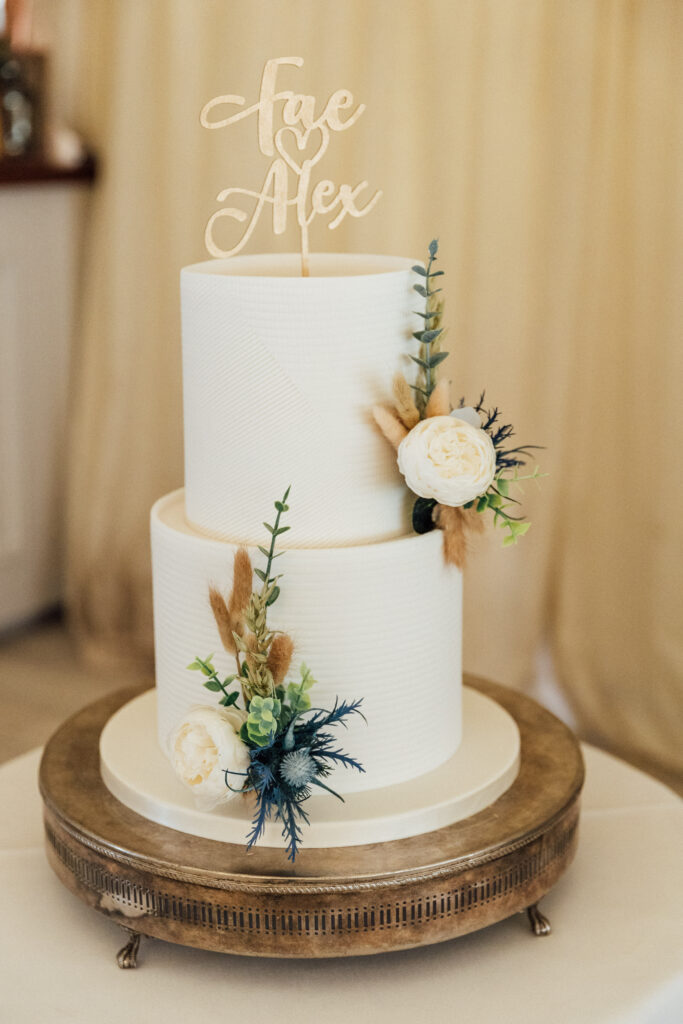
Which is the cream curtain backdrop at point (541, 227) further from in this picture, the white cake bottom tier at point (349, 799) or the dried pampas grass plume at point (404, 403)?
the dried pampas grass plume at point (404, 403)

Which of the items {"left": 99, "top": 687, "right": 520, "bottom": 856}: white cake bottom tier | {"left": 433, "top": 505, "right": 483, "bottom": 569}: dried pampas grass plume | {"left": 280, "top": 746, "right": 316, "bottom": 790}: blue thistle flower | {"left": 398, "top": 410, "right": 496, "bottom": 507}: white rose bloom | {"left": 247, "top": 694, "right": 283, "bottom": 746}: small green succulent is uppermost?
{"left": 398, "top": 410, "right": 496, "bottom": 507}: white rose bloom

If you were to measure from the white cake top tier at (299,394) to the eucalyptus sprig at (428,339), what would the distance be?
1cm

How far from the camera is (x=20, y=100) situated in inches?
121

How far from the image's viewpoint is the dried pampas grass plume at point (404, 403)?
4.24ft

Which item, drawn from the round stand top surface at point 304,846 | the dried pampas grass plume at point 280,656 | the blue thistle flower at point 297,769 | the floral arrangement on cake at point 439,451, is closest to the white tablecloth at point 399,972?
the round stand top surface at point 304,846

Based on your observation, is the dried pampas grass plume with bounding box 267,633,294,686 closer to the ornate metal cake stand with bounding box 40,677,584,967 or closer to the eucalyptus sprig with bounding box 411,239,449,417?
the ornate metal cake stand with bounding box 40,677,584,967

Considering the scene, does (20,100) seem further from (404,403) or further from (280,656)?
(280,656)

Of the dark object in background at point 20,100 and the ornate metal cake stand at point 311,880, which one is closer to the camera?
the ornate metal cake stand at point 311,880

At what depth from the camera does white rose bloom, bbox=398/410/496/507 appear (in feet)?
4.06

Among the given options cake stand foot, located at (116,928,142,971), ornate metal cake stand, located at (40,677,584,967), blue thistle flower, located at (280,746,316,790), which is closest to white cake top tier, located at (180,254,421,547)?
blue thistle flower, located at (280,746,316,790)

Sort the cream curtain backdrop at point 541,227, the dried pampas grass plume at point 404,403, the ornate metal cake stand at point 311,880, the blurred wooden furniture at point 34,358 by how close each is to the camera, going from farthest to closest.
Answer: the blurred wooden furniture at point 34,358
the cream curtain backdrop at point 541,227
the dried pampas grass plume at point 404,403
the ornate metal cake stand at point 311,880

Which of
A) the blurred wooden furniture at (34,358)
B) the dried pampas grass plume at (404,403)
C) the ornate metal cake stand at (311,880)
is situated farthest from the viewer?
the blurred wooden furniture at (34,358)

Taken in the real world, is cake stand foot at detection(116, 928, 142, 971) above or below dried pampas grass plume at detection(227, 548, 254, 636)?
below

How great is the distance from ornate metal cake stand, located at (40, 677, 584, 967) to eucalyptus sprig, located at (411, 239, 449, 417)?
1.59 ft
